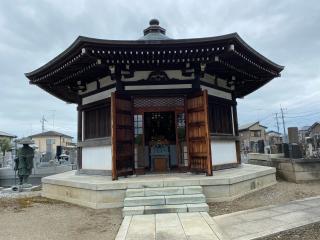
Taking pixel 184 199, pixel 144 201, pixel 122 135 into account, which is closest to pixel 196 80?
pixel 122 135

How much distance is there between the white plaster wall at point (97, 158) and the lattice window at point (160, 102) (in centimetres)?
172

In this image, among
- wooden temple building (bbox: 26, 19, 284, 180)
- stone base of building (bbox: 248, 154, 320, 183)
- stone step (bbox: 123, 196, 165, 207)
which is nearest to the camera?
stone step (bbox: 123, 196, 165, 207)

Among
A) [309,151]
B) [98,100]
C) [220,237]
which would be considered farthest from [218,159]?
[309,151]

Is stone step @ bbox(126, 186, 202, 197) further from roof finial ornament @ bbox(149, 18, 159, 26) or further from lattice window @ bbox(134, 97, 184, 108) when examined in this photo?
roof finial ornament @ bbox(149, 18, 159, 26)

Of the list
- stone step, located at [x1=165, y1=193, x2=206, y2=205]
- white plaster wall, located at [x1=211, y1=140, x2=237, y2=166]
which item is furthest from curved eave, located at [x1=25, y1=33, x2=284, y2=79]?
stone step, located at [x1=165, y1=193, x2=206, y2=205]

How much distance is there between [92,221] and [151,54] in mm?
4392

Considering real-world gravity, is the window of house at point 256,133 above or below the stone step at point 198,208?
above

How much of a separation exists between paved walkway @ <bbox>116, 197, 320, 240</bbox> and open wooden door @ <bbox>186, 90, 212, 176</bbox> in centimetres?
221

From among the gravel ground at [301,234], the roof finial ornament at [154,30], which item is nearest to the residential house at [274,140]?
the roof finial ornament at [154,30]

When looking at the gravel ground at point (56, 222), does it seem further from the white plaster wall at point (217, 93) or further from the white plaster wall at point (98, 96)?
the white plaster wall at point (217, 93)

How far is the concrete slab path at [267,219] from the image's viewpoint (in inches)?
180

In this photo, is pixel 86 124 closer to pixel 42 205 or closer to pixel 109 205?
pixel 42 205

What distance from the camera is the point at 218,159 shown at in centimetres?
923

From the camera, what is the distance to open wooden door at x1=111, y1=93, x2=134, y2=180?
307 inches
